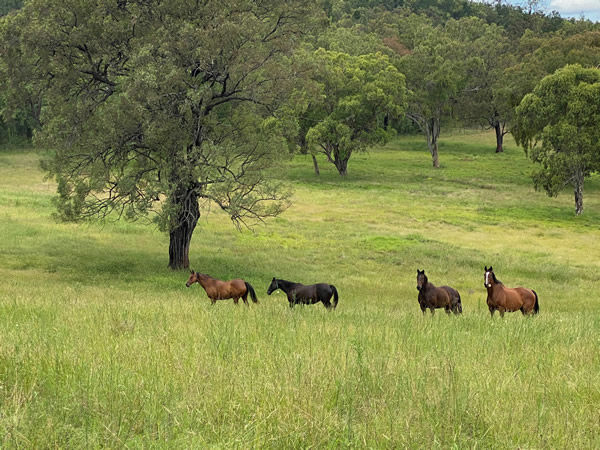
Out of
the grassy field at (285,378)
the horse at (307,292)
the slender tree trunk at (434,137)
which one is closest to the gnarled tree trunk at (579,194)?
the slender tree trunk at (434,137)

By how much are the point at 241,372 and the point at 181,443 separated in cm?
172

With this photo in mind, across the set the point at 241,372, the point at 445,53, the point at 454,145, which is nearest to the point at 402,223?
the point at 241,372

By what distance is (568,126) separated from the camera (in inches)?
1882

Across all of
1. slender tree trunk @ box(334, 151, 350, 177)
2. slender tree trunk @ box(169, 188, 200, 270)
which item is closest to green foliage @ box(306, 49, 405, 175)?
slender tree trunk @ box(334, 151, 350, 177)

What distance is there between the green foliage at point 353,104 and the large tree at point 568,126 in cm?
1756

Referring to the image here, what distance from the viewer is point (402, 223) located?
4297 centimetres

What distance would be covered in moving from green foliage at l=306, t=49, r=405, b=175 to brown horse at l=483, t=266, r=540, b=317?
47427mm

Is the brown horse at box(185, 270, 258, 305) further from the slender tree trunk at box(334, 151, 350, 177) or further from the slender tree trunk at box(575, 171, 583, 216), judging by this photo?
the slender tree trunk at box(334, 151, 350, 177)

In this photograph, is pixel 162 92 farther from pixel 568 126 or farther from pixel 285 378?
pixel 568 126

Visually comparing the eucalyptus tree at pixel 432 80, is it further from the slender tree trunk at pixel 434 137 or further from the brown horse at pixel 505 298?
the brown horse at pixel 505 298

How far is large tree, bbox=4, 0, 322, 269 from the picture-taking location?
22016 millimetres

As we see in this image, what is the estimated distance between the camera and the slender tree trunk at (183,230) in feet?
79.6

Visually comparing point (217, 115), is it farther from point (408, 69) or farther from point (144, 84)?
point (408, 69)

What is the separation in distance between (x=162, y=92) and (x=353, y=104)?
43.3 m
